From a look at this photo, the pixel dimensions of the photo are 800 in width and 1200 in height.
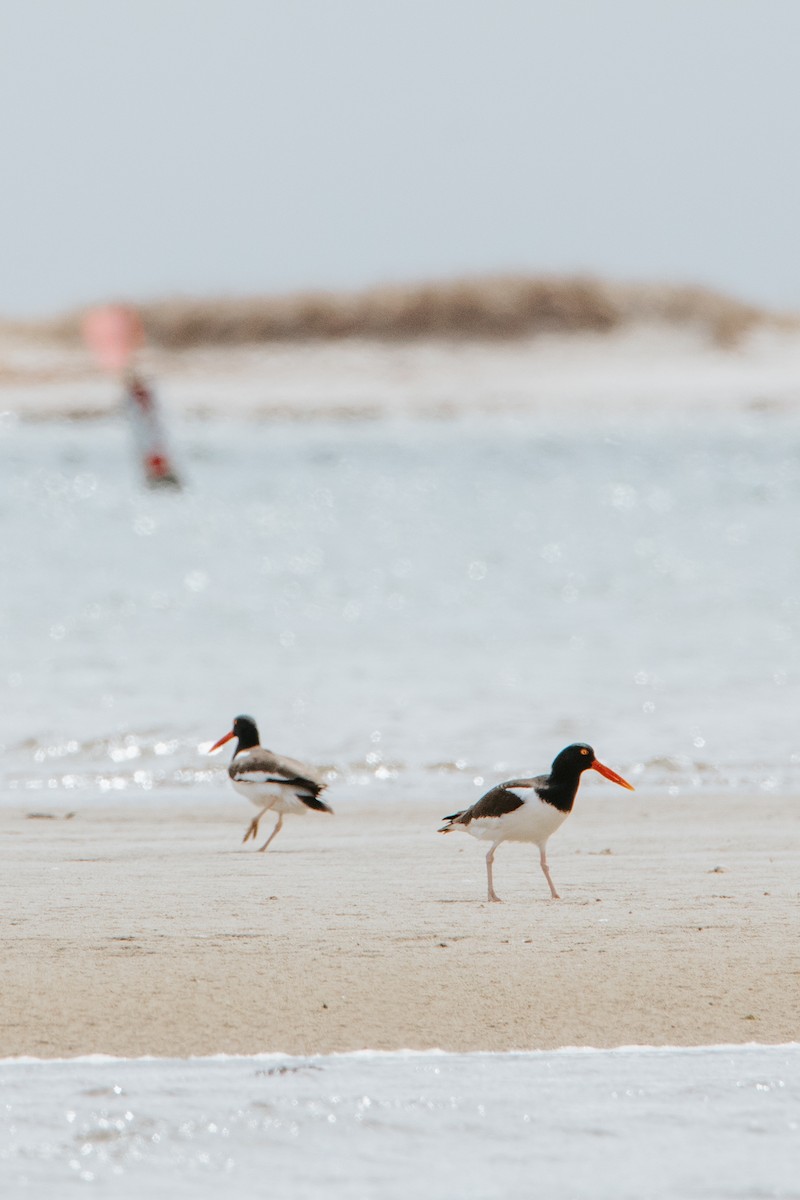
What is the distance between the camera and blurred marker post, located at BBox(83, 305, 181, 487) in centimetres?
3288

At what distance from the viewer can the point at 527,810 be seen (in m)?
6.02

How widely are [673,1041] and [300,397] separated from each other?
52410 millimetres

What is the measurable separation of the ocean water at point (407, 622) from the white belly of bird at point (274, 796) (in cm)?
166

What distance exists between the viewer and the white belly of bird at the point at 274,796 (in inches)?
279

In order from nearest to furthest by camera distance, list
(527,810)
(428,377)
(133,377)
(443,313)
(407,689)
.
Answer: (527,810), (407,689), (133,377), (428,377), (443,313)

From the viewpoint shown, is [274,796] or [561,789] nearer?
[561,789]

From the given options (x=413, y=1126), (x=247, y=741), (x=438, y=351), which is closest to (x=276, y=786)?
(x=247, y=741)

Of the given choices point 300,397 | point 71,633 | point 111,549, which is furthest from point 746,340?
point 71,633

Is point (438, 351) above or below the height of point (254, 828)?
above

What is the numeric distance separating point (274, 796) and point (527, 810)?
1.46 metres

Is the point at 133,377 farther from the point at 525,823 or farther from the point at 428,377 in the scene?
the point at 525,823

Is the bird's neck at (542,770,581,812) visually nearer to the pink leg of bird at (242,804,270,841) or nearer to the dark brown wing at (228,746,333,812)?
the dark brown wing at (228,746,333,812)

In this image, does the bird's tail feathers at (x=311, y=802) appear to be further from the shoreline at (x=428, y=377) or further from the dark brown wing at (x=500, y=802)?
the shoreline at (x=428, y=377)

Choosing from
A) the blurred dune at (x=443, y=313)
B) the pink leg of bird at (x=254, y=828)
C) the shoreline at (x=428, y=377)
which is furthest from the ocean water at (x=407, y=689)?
the blurred dune at (x=443, y=313)
